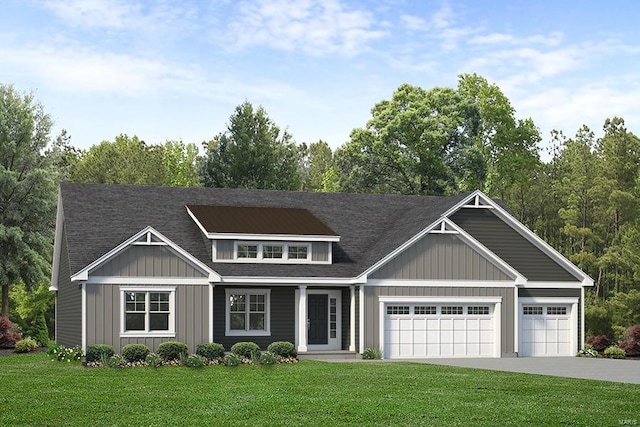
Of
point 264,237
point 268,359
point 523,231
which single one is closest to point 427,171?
point 523,231

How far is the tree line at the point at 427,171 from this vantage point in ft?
169

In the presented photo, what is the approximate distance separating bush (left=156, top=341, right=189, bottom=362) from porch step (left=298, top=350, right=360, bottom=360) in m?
5.06

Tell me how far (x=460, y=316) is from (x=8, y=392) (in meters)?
19.0

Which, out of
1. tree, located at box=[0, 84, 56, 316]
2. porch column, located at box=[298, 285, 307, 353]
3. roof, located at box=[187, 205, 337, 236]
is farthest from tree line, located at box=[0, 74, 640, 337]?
porch column, located at box=[298, 285, 307, 353]

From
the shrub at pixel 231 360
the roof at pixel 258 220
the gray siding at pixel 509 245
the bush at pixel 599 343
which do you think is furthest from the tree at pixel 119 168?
the shrub at pixel 231 360

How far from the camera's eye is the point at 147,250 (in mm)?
34688

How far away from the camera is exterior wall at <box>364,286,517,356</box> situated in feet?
120

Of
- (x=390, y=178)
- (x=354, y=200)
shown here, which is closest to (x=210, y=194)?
(x=354, y=200)

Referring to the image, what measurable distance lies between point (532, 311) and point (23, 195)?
25.9m

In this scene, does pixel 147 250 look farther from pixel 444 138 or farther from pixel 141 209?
pixel 444 138

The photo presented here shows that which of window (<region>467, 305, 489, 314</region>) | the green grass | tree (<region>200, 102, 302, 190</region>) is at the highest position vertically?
tree (<region>200, 102, 302, 190</region>)

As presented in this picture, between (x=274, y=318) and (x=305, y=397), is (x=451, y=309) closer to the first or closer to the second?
(x=274, y=318)

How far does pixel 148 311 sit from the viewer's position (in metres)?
34.6

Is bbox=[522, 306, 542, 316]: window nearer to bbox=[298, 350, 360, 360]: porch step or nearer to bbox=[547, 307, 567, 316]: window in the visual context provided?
bbox=[547, 307, 567, 316]: window
